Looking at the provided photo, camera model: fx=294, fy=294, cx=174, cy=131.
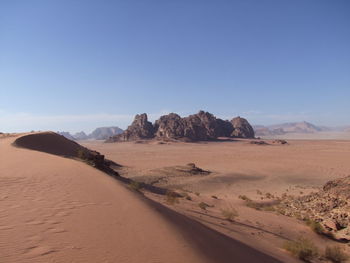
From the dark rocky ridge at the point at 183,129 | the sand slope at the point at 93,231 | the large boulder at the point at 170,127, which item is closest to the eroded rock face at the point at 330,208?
the sand slope at the point at 93,231

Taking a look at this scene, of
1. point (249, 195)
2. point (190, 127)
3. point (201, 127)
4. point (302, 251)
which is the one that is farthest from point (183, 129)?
point (302, 251)

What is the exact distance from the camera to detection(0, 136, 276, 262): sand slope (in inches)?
163

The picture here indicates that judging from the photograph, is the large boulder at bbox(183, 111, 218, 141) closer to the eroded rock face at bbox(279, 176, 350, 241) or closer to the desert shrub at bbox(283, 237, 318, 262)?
the eroded rock face at bbox(279, 176, 350, 241)

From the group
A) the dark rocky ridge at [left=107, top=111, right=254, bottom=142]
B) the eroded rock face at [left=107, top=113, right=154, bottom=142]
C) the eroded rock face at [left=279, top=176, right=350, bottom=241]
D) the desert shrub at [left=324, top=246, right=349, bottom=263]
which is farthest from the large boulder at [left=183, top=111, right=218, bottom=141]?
the desert shrub at [left=324, top=246, right=349, bottom=263]

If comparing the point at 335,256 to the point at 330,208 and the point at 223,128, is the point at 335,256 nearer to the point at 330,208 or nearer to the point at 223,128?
the point at 330,208

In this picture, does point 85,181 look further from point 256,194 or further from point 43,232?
point 256,194

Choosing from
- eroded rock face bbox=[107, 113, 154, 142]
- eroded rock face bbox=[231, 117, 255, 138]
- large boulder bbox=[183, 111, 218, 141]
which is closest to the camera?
large boulder bbox=[183, 111, 218, 141]

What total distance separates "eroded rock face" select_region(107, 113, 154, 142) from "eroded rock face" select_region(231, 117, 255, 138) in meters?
29.4

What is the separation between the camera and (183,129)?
9194cm

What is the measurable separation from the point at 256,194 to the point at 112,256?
686 inches

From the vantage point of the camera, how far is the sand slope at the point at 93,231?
13.5ft

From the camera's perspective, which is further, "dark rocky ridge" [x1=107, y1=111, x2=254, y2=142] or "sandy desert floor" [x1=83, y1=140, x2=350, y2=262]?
"dark rocky ridge" [x1=107, y1=111, x2=254, y2=142]

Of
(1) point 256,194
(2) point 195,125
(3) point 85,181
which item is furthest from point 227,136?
(3) point 85,181

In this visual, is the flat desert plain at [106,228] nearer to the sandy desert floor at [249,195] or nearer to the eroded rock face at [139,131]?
the sandy desert floor at [249,195]
